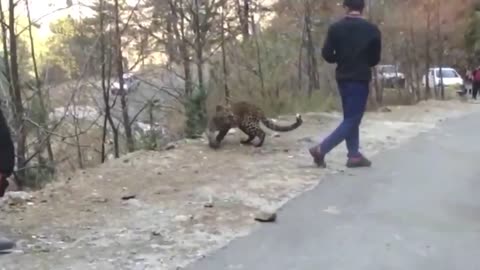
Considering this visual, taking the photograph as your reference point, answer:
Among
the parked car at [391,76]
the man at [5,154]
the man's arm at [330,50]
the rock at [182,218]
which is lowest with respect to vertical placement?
the rock at [182,218]

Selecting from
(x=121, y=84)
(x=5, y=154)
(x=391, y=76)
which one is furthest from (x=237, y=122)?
(x=391, y=76)

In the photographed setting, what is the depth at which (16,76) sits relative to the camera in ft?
49.1

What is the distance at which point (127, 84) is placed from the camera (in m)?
19.9

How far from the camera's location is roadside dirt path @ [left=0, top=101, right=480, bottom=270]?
6.75 metres

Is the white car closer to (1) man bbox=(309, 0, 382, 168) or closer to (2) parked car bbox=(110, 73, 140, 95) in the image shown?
(2) parked car bbox=(110, 73, 140, 95)

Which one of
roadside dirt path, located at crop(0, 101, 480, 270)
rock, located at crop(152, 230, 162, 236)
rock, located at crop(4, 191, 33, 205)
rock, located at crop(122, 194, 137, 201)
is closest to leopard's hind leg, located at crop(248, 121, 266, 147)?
roadside dirt path, located at crop(0, 101, 480, 270)

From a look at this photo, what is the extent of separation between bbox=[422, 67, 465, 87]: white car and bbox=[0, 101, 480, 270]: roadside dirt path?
2689 cm

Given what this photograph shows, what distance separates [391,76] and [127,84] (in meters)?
16.3

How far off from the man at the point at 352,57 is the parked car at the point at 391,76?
2255 cm

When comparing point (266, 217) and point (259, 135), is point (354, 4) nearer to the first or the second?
point (259, 135)

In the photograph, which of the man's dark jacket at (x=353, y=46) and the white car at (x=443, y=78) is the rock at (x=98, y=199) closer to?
the man's dark jacket at (x=353, y=46)

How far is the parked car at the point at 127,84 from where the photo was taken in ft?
62.6

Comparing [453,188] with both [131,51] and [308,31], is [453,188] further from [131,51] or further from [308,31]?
[308,31]

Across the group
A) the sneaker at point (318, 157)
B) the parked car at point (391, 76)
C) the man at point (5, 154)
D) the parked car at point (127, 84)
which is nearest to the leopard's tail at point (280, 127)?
the sneaker at point (318, 157)
